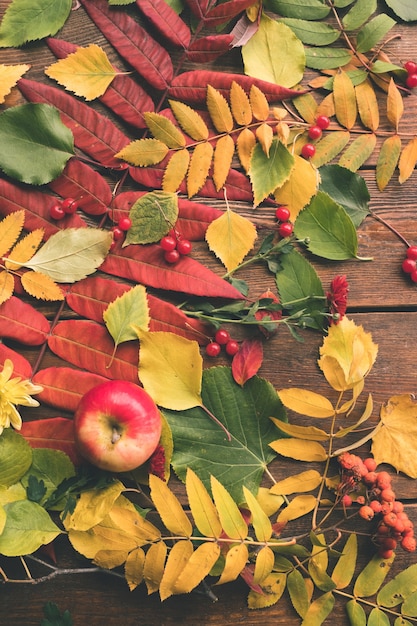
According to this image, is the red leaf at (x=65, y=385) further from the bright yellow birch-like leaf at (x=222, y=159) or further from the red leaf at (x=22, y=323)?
the bright yellow birch-like leaf at (x=222, y=159)

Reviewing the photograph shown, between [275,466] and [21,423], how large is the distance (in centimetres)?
39

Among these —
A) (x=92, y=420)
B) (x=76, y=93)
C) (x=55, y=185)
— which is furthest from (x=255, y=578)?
(x=76, y=93)

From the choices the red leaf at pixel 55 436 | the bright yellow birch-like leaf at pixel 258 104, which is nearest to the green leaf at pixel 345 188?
the bright yellow birch-like leaf at pixel 258 104

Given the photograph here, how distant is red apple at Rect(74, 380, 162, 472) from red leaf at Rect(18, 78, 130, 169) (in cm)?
36

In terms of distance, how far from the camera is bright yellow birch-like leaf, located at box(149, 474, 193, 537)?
0.86 metres

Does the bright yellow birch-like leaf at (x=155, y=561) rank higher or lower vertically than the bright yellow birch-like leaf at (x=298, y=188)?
lower

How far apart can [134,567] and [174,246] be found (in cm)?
47

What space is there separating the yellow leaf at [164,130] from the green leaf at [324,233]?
0.22 meters

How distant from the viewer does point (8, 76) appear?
93 cm

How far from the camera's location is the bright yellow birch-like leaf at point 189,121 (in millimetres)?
951

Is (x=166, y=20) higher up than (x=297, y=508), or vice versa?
(x=166, y=20)

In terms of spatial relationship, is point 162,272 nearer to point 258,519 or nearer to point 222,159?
point 222,159

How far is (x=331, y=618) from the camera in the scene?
950 mm

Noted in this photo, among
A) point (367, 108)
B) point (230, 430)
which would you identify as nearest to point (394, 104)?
point (367, 108)
